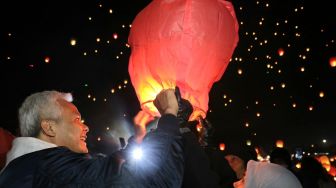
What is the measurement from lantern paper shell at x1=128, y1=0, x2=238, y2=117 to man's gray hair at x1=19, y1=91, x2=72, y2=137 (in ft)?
2.68

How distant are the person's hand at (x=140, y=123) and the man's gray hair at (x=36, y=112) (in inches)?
49.2

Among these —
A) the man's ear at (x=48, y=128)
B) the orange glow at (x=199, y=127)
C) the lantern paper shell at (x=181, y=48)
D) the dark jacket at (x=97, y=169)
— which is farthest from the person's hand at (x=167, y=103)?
the orange glow at (x=199, y=127)

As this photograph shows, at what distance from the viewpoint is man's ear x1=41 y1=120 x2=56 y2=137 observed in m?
1.88

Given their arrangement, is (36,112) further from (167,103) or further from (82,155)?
(167,103)

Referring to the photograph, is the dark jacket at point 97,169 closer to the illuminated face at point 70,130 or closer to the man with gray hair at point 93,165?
the man with gray hair at point 93,165

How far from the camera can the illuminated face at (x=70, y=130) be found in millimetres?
1925

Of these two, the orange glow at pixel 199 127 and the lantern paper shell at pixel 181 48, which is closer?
the lantern paper shell at pixel 181 48

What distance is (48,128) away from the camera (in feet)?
6.18

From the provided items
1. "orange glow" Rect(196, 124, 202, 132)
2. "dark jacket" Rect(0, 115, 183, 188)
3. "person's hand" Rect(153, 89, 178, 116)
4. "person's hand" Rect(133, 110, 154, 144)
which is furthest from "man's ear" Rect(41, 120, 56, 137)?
"orange glow" Rect(196, 124, 202, 132)

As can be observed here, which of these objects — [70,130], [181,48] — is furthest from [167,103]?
[181,48]

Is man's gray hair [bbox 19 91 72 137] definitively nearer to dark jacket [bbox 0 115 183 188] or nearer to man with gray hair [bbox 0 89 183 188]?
man with gray hair [bbox 0 89 183 188]

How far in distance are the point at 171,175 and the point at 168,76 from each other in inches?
40.7

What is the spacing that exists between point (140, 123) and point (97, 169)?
1716 millimetres

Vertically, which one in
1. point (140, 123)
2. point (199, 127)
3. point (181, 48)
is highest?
point (181, 48)
